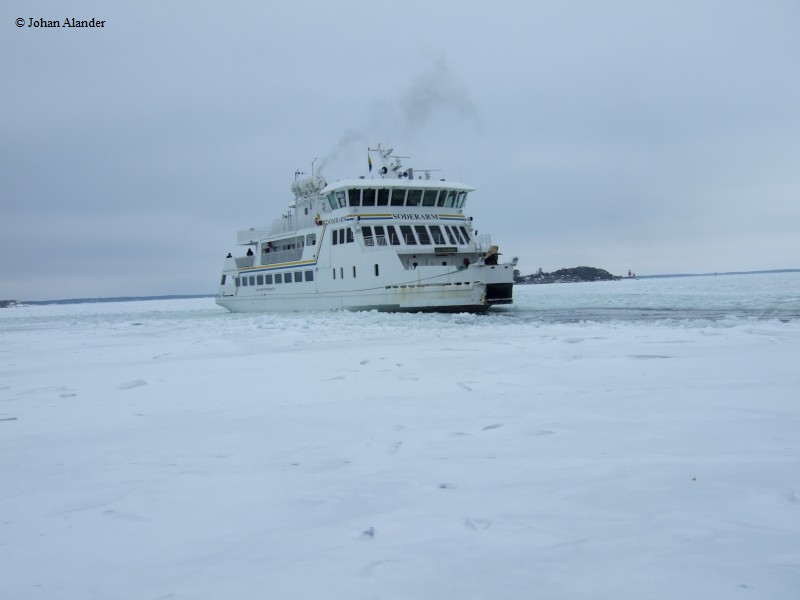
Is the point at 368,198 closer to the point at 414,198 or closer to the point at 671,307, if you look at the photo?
the point at 414,198

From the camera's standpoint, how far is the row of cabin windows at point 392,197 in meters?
24.1

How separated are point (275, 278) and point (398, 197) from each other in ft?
29.4

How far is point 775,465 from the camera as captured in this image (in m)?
2.98

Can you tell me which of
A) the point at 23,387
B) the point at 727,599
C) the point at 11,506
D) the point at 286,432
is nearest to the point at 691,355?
the point at 286,432

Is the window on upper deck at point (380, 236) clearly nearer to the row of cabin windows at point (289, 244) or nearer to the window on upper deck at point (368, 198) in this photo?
the window on upper deck at point (368, 198)

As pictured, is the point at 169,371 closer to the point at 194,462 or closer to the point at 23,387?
the point at 23,387

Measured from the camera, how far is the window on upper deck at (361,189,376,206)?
2419 cm

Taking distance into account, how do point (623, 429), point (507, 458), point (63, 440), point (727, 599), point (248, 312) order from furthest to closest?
1. point (248, 312)
2. point (63, 440)
3. point (623, 429)
4. point (507, 458)
5. point (727, 599)

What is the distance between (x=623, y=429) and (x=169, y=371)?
18.5 ft

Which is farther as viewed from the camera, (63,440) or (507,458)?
(63,440)

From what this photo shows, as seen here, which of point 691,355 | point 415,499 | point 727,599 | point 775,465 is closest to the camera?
point 727,599

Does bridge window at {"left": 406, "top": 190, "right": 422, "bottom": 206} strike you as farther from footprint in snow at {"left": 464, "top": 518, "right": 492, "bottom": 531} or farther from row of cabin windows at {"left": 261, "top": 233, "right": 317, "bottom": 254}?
footprint in snow at {"left": 464, "top": 518, "right": 492, "bottom": 531}

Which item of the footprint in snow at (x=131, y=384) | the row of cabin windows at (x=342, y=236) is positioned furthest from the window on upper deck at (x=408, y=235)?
the footprint in snow at (x=131, y=384)

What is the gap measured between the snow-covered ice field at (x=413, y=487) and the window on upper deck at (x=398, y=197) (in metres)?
19.3
